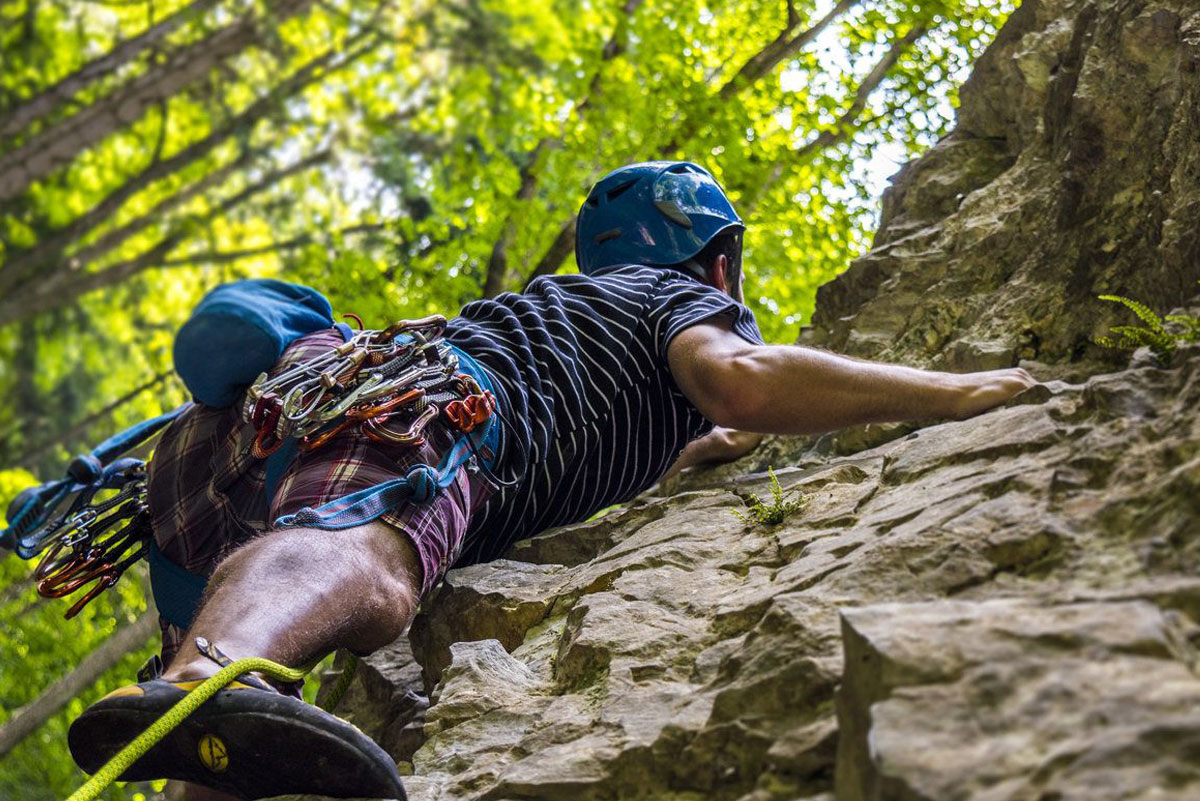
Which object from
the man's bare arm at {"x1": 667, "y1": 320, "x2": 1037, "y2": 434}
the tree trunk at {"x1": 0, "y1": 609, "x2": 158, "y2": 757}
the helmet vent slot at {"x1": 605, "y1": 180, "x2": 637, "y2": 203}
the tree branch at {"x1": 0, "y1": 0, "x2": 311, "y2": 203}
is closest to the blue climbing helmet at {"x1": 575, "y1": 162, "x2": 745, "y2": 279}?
the helmet vent slot at {"x1": 605, "y1": 180, "x2": 637, "y2": 203}

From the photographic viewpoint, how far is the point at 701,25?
10.9m

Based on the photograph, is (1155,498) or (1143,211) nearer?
(1155,498)

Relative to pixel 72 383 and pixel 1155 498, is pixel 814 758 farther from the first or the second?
pixel 72 383

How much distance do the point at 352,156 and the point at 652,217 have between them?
12123 mm

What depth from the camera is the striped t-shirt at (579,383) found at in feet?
12.3

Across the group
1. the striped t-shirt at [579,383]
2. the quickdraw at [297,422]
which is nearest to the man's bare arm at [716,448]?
the striped t-shirt at [579,383]

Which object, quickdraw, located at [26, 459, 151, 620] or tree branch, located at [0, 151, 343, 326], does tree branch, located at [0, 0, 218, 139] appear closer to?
tree branch, located at [0, 151, 343, 326]

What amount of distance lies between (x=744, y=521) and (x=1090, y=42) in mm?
2547

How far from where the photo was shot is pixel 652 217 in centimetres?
478

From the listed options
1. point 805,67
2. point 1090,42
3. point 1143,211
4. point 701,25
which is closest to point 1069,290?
point 1143,211

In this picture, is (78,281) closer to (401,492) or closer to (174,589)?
(174,589)

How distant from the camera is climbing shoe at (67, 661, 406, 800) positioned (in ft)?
7.57

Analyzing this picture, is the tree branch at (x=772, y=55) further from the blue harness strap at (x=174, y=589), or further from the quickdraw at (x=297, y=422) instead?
the blue harness strap at (x=174, y=589)

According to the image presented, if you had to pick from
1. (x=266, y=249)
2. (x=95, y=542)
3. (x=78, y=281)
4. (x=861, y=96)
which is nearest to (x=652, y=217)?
(x=95, y=542)
